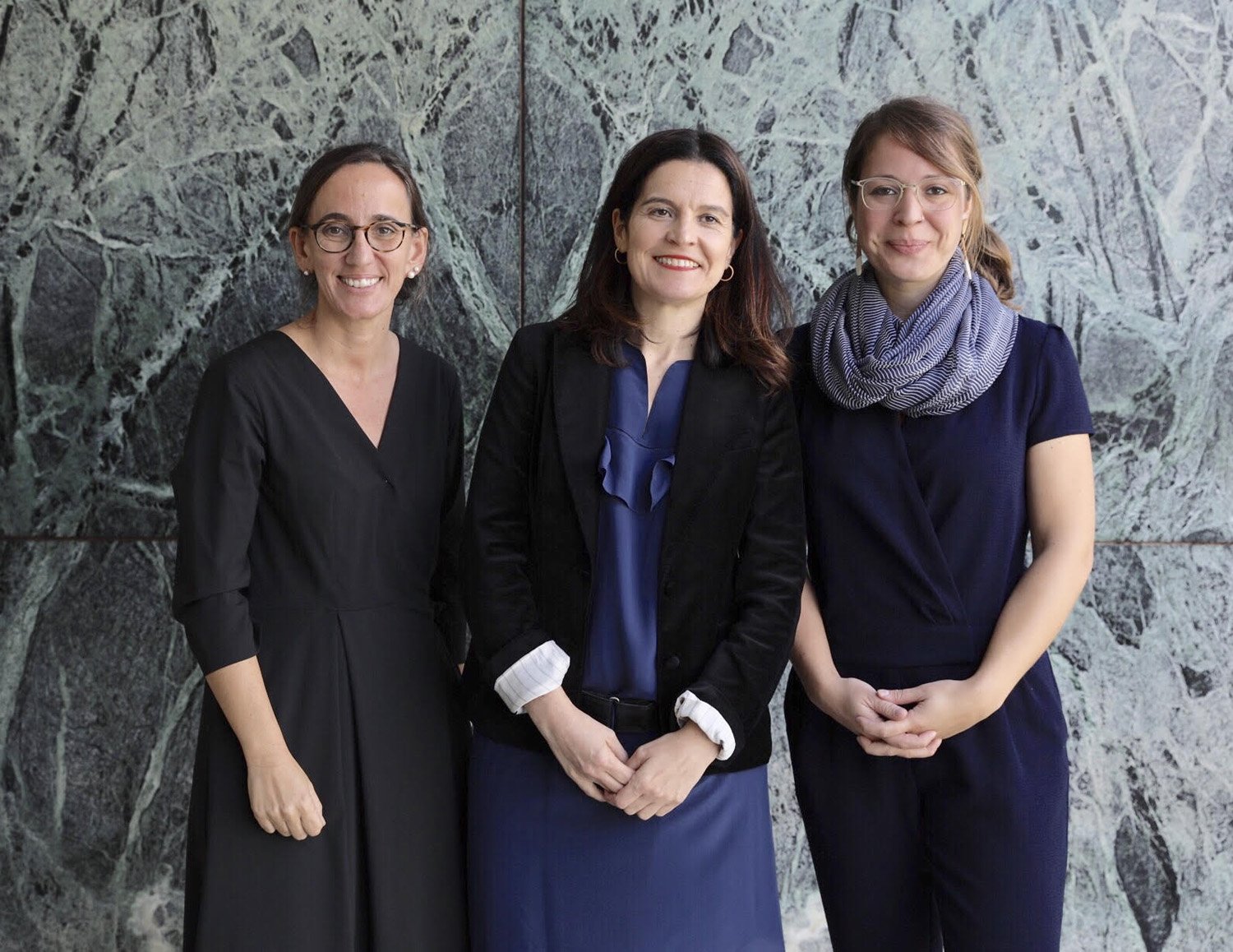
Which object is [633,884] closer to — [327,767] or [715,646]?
[715,646]

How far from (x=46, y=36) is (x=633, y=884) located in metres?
2.14

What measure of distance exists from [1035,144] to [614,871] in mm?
1819

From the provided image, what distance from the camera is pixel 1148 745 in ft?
8.71

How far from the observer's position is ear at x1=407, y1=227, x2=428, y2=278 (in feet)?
6.78

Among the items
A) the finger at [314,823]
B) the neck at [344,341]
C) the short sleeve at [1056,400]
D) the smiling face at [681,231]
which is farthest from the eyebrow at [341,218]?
the short sleeve at [1056,400]

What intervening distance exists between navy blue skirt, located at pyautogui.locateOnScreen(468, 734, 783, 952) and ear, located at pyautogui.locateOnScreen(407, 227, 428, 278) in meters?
0.83

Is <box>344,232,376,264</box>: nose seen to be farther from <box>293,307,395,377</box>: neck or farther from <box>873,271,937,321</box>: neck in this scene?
<box>873,271,937,321</box>: neck

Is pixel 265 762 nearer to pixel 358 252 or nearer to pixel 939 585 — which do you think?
pixel 358 252

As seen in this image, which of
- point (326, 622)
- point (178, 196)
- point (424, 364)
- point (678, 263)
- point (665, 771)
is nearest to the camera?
point (665, 771)

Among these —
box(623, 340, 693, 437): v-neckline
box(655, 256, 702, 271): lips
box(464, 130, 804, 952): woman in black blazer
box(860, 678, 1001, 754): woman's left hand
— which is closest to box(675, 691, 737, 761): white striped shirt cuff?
box(464, 130, 804, 952): woman in black blazer

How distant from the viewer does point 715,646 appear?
178 centimetres

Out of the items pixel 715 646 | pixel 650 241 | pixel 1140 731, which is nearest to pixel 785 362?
pixel 650 241

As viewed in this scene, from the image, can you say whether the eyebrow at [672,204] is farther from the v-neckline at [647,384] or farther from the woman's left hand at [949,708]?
the woman's left hand at [949,708]

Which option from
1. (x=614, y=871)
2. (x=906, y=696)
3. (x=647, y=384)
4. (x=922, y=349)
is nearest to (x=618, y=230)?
(x=647, y=384)
